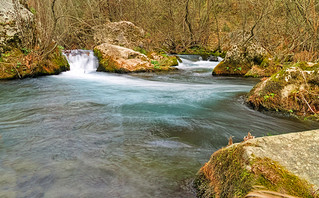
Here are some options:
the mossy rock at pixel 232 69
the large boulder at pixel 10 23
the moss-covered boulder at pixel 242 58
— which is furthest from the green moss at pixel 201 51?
the large boulder at pixel 10 23

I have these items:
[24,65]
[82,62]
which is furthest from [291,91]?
[82,62]

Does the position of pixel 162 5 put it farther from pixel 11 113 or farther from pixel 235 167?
pixel 235 167

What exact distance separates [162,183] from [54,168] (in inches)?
51.2

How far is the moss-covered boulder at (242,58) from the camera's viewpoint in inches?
457

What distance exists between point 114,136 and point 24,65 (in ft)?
23.8

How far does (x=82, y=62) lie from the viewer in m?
12.4

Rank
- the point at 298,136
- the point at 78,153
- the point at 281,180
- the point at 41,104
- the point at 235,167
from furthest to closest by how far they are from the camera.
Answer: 1. the point at 41,104
2. the point at 78,153
3. the point at 298,136
4. the point at 235,167
5. the point at 281,180

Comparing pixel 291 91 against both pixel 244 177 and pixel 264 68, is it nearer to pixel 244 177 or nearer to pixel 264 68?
pixel 244 177

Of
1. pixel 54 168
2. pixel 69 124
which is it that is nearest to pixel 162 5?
pixel 69 124

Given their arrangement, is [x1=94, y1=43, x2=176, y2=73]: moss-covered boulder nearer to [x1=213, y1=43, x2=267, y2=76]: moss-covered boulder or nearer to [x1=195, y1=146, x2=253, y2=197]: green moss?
[x1=213, y1=43, x2=267, y2=76]: moss-covered boulder

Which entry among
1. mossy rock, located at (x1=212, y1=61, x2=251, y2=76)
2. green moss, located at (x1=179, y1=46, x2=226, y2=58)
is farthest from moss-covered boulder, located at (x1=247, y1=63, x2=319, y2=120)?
green moss, located at (x1=179, y1=46, x2=226, y2=58)

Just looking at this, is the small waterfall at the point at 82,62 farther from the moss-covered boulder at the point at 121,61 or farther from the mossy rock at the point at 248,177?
the mossy rock at the point at 248,177

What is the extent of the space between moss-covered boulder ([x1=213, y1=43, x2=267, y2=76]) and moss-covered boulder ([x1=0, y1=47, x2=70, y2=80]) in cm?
819

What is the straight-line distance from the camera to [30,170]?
2.61 m
